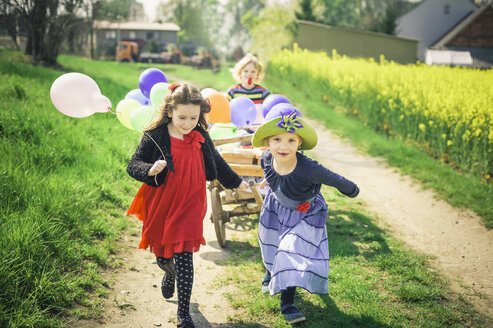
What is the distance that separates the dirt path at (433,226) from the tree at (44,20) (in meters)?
12.6

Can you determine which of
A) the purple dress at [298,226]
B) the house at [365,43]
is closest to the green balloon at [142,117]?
the purple dress at [298,226]

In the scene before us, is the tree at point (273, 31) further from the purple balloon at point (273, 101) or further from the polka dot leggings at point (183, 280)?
the polka dot leggings at point (183, 280)

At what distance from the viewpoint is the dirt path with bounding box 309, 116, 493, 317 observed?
4.32 metres

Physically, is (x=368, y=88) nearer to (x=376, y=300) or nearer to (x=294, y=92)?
(x=294, y=92)

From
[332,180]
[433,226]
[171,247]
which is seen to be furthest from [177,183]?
[433,226]

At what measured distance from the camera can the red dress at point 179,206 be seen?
318 cm

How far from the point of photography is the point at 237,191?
506 cm

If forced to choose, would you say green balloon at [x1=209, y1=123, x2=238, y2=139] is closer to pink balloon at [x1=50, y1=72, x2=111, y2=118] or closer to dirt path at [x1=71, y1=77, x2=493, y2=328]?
dirt path at [x1=71, y1=77, x2=493, y2=328]

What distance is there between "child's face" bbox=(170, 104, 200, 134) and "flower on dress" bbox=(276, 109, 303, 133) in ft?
2.13

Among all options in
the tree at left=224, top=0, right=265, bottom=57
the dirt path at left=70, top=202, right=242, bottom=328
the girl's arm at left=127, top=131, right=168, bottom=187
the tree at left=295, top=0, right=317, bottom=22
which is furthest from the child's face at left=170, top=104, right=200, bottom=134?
the tree at left=224, top=0, right=265, bottom=57

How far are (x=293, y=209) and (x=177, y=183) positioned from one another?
98 centimetres

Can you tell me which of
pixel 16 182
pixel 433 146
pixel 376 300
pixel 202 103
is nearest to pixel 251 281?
pixel 376 300

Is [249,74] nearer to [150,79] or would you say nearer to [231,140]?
[231,140]

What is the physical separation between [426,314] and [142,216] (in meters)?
2.54
